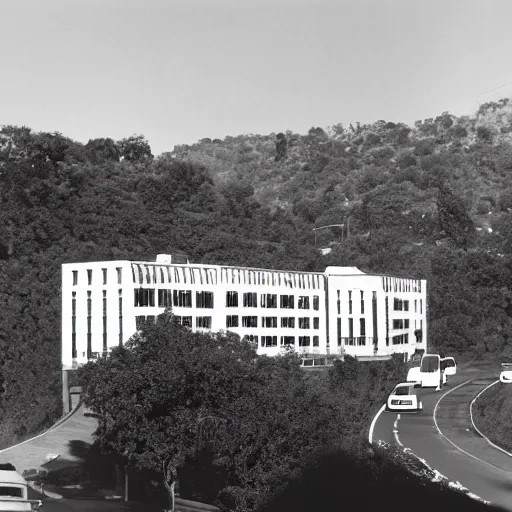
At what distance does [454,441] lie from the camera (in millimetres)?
54812

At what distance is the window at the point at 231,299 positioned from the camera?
3632 inches

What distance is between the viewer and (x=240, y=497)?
47844 millimetres

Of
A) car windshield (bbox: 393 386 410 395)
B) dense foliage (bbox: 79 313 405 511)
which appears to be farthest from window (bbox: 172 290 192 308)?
dense foliage (bbox: 79 313 405 511)

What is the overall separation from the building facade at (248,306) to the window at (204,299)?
7 cm

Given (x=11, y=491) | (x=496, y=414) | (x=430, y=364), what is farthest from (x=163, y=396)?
(x=430, y=364)

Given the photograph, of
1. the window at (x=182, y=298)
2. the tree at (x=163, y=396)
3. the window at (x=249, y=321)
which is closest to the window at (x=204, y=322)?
the window at (x=182, y=298)

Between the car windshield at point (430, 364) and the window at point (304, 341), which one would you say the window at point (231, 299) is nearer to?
the window at point (304, 341)

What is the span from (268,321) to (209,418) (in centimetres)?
4257

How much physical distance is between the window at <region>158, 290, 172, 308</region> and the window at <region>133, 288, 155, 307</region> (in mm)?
496

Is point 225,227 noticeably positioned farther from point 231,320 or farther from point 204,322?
point 204,322

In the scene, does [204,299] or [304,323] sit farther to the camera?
[304,323]

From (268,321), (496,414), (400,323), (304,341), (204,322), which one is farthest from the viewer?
(400,323)

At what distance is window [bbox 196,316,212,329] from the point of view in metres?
90.5

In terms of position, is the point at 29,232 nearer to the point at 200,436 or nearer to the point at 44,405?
the point at 44,405
